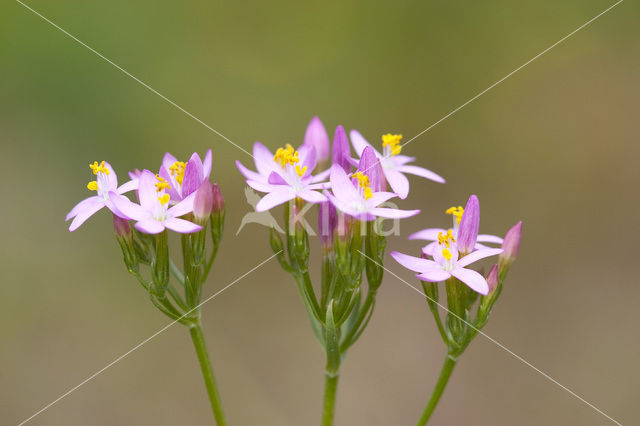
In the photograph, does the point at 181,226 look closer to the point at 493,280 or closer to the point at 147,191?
the point at 147,191

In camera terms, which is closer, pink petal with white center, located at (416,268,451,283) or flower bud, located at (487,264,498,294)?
pink petal with white center, located at (416,268,451,283)

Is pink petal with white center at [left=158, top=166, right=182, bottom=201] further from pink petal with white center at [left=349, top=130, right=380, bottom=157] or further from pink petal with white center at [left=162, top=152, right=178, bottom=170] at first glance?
pink petal with white center at [left=349, top=130, right=380, bottom=157]

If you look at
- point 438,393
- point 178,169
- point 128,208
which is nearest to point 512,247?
point 438,393

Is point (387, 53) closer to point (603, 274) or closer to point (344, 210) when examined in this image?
point (603, 274)

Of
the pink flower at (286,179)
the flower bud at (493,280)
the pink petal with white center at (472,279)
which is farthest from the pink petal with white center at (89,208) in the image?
the flower bud at (493,280)

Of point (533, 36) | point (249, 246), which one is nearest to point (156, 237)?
point (249, 246)

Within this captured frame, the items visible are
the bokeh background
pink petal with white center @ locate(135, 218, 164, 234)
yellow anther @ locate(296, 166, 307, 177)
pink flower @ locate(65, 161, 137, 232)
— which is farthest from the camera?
the bokeh background

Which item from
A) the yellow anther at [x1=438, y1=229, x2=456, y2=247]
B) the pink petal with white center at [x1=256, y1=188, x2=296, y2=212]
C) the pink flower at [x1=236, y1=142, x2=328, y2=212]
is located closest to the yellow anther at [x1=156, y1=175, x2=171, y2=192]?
the pink flower at [x1=236, y1=142, x2=328, y2=212]

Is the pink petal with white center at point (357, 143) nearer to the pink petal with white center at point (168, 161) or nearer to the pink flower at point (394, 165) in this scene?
the pink flower at point (394, 165)
